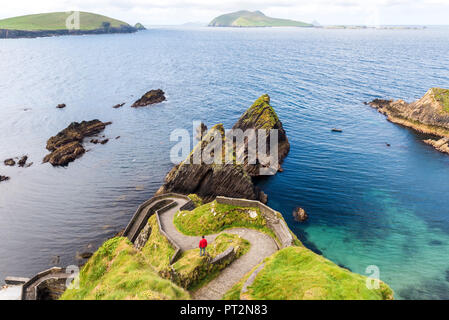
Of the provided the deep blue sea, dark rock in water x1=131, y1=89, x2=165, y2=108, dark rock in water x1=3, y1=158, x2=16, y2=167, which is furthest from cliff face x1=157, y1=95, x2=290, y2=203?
dark rock in water x1=131, y1=89, x2=165, y2=108

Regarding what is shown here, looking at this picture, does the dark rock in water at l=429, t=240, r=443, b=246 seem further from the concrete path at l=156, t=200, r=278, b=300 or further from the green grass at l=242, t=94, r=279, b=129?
the green grass at l=242, t=94, r=279, b=129

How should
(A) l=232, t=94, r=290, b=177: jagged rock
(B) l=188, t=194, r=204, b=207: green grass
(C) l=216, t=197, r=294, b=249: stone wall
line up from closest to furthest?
(C) l=216, t=197, r=294, b=249: stone wall
(B) l=188, t=194, r=204, b=207: green grass
(A) l=232, t=94, r=290, b=177: jagged rock

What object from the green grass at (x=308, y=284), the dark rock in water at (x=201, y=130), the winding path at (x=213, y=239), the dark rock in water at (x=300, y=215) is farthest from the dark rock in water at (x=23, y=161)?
the green grass at (x=308, y=284)

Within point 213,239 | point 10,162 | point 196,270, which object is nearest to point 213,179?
point 213,239

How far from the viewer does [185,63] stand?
16738 centimetres

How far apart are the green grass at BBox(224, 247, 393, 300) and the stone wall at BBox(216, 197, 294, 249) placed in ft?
19.0

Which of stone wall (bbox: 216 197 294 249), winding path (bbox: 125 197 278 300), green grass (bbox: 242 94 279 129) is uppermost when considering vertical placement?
green grass (bbox: 242 94 279 129)

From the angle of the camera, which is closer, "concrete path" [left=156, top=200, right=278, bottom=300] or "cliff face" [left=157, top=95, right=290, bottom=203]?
"concrete path" [left=156, top=200, right=278, bottom=300]

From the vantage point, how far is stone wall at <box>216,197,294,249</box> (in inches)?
1006

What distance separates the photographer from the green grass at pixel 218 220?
1161 inches

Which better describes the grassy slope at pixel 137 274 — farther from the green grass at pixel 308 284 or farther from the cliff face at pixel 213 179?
the cliff face at pixel 213 179

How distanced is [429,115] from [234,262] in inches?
2854

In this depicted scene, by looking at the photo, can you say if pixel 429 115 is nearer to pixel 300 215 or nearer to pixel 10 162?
pixel 300 215

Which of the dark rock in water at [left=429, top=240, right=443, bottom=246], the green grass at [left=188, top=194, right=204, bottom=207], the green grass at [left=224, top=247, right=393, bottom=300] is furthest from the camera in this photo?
the green grass at [left=188, top=194, right=204, bottom=207]
